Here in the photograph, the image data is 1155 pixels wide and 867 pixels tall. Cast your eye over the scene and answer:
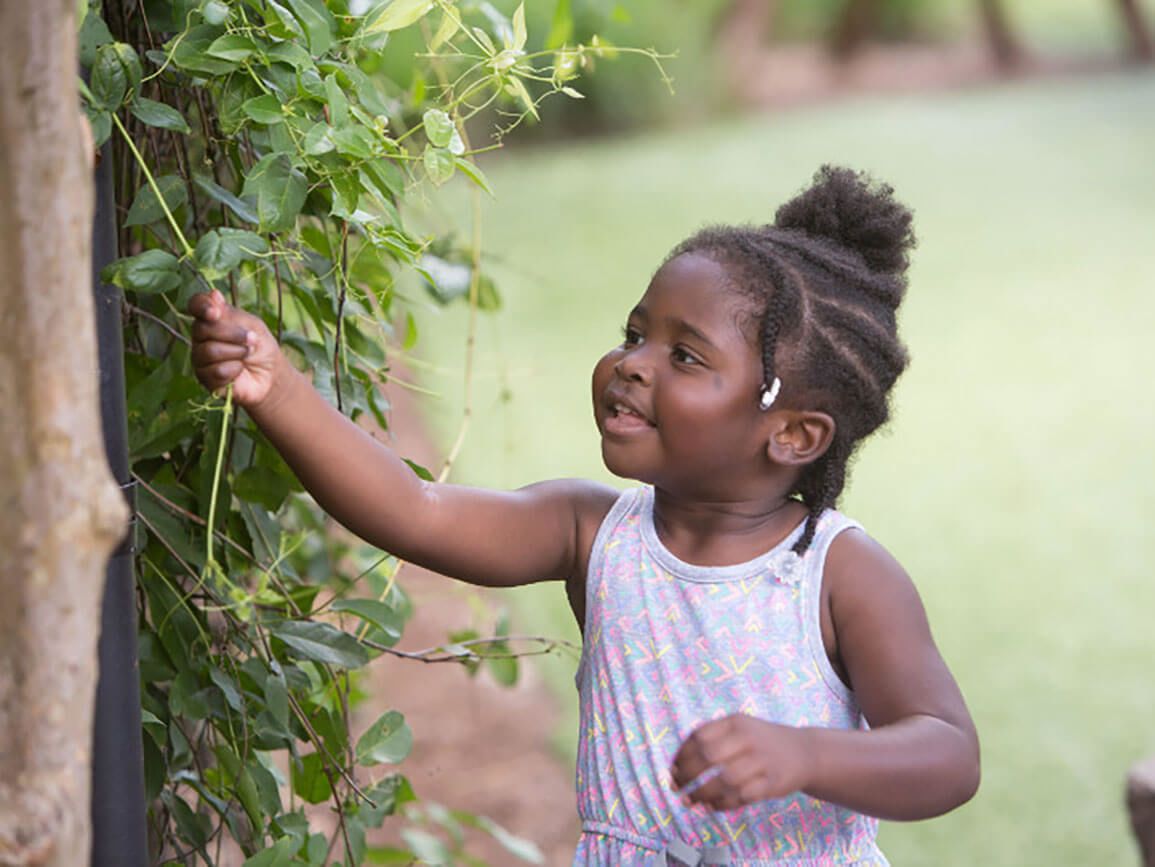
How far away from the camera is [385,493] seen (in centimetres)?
132

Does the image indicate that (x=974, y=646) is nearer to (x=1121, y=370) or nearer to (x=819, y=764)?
(x=1121, y=370)

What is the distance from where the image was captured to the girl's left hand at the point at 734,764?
1.04 meters

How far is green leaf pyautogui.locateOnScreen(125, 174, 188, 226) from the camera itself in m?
1.27

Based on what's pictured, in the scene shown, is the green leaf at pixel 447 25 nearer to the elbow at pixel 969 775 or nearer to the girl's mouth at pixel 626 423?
the girl's mouth at pixel 626 423

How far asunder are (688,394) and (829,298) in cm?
17

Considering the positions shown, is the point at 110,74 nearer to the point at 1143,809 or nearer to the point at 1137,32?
the point at 1143,809

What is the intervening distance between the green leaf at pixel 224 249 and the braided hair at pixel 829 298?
0.41 metres

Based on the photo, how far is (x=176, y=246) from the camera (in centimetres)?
150

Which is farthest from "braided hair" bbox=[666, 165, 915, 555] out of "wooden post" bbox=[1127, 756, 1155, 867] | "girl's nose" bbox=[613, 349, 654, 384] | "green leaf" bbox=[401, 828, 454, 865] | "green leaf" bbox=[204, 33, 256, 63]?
"wooden post" bbox=[1127, 756, 1155, 867]

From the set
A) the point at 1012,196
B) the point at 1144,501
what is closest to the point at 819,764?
the point at 1144,501

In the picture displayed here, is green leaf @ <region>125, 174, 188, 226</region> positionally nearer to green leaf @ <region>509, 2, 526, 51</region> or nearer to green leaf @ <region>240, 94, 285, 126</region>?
green leaf @ <region>240, 94, 285, 126</region>

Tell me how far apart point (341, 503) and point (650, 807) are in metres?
0.38

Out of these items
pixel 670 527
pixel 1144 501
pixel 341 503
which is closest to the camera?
pixel 341 503

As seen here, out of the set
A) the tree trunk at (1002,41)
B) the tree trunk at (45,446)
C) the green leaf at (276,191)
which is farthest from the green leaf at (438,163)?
the tree trunk at (1002,41)
